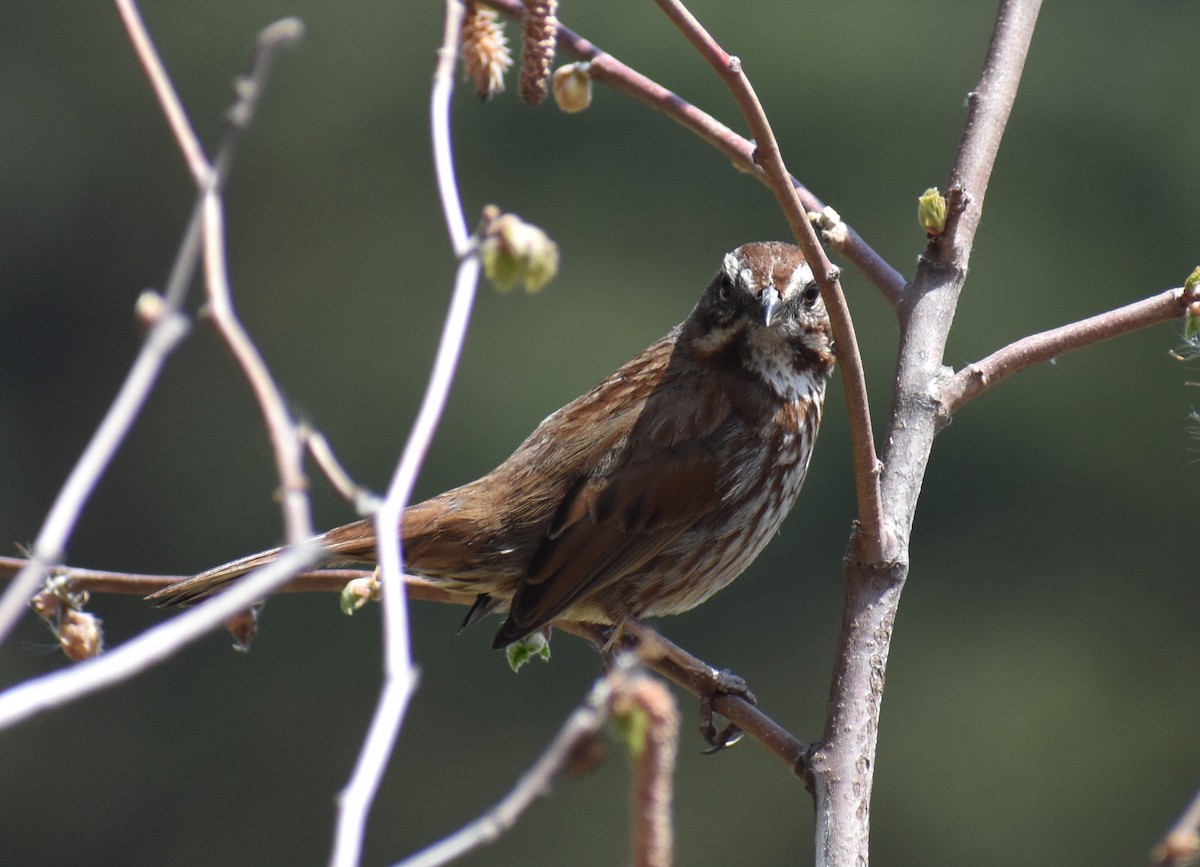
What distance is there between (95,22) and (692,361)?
16192 millimetres

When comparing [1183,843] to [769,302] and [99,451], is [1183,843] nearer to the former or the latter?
[99,451]

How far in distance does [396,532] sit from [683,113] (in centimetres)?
121

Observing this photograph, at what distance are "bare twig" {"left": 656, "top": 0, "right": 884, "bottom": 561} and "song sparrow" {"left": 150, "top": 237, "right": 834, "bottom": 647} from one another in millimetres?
1321

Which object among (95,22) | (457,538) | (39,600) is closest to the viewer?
(39,600)

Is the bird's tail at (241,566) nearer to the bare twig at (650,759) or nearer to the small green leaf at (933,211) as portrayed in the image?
the small green leaf at (933,211)

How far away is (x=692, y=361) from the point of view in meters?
4.06

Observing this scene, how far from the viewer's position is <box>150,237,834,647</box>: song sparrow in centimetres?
381

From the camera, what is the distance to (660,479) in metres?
3.93


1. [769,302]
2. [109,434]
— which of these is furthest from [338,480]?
[769,302]

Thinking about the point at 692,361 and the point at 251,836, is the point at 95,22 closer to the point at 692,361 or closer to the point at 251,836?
the point at 251,836

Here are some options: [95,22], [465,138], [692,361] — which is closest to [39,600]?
[692,361]

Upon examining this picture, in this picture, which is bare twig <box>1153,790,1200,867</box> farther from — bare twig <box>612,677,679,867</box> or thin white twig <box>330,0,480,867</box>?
thin white twig <box>330,0,480,867</box>

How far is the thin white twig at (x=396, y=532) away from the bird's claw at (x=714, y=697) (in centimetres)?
189

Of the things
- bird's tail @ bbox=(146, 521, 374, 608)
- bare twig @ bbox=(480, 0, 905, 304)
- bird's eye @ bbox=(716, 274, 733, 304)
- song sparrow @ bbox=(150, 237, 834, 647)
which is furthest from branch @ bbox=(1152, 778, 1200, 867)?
bird's eye @ bbox=(716, 274, 733, 304)
